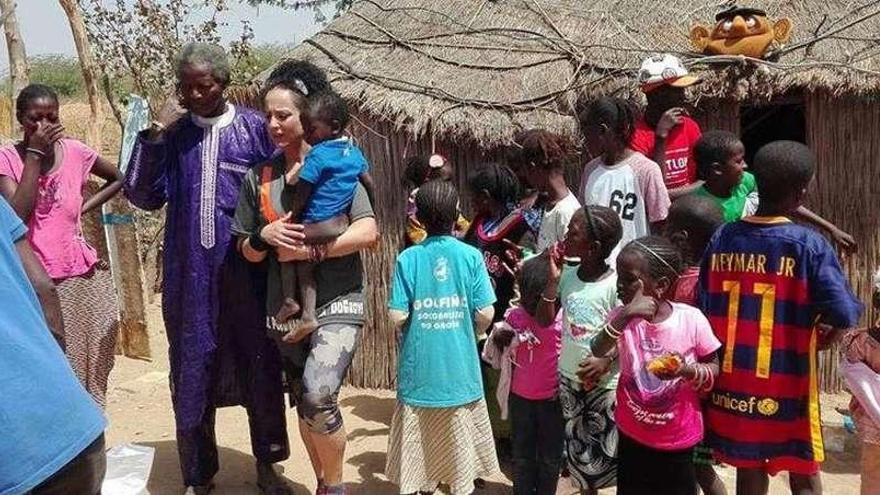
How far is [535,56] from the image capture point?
18.3 ft

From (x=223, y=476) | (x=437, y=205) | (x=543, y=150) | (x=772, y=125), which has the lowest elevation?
(x=223, y=476)

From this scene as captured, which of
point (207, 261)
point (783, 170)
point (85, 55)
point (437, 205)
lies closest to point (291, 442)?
point (207, 261)

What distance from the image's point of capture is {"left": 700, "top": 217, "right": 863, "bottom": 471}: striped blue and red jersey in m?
2.67

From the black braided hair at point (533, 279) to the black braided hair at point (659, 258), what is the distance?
0.54 m

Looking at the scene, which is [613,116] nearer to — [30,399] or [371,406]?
[371,406]

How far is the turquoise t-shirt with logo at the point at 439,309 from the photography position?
3377mm

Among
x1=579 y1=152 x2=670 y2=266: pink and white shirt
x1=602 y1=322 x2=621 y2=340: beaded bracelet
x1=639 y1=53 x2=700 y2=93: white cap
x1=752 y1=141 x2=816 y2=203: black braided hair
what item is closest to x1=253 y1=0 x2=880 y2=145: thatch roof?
x1=639 y1=53 x2=700 y2=93: white cap

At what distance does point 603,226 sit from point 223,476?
97.6 inches

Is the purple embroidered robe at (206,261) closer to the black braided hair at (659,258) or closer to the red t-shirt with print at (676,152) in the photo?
the black braided hair at (659,258)

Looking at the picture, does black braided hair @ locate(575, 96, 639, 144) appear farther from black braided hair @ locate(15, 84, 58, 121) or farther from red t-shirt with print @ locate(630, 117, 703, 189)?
black braided hair @ locate(15, 84, 58, 121)

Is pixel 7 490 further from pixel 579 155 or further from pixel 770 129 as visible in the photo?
pixel 770 129

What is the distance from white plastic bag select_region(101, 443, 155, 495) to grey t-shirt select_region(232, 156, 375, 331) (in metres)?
0.74

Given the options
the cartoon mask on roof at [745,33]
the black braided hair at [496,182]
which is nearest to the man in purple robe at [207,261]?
the black braided hair at [496,182]

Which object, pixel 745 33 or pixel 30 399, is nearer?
pixel 30 399
